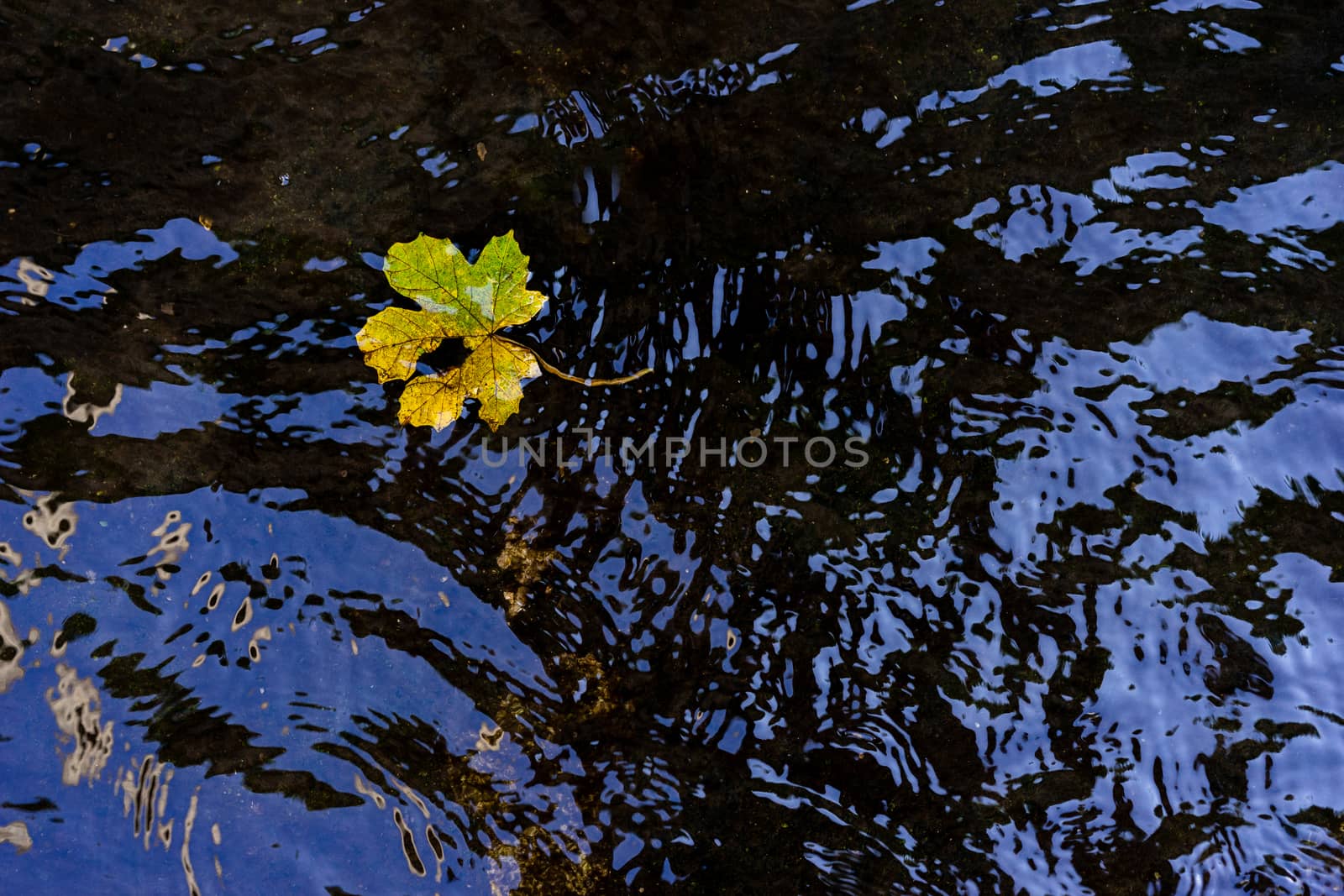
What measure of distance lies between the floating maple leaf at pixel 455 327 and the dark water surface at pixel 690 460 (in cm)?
8

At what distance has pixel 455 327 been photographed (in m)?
2.15

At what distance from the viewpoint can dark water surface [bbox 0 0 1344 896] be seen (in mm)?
2184

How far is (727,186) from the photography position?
2.24 metres

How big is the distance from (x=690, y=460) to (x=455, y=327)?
30.1 inches

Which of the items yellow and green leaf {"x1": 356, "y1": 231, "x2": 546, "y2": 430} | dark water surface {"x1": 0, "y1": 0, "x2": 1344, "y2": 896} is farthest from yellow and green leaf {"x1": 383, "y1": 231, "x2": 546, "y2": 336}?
dark water surface {"x1": 0, "y1": 0, "x2": 1344, "y2": 896}

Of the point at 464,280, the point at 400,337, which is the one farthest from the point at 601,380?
the point at 400,337

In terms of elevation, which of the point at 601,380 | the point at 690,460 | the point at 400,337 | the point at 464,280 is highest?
the point at 464,280

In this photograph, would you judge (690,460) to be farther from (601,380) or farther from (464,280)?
(464,280)

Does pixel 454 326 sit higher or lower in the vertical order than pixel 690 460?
higher

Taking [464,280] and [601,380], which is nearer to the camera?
[464,280]

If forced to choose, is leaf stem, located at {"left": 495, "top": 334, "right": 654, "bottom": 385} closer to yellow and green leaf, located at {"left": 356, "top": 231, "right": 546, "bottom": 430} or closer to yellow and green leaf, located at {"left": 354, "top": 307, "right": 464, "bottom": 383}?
yellow and green leaf, located at {"left": 356, "top": 231, "right": 546, "bottom": 430}

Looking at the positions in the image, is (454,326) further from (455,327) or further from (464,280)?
(464,280)

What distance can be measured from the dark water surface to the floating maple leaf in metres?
0.08

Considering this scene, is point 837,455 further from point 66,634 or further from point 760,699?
point 66,634
